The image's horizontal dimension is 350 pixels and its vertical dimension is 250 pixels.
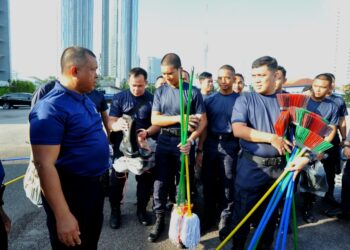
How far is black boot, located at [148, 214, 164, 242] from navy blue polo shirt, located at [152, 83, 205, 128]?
1.00 meters

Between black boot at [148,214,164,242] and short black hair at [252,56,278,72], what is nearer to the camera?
short black hair at [252,56,278,72]

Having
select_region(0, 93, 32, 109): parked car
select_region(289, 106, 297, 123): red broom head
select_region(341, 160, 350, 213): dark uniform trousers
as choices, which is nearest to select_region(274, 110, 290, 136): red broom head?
select_region(289, 106, 297, 123): red broom head

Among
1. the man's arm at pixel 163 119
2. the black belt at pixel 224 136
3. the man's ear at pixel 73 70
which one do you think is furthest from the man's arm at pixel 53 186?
the black belt at pixel 224 136

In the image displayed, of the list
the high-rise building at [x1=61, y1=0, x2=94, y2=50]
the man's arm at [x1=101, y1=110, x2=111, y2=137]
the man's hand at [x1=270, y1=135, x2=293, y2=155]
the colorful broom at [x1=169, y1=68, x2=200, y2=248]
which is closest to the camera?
the man's hand at [x1=270, y1=135, x2=293, y2=155]

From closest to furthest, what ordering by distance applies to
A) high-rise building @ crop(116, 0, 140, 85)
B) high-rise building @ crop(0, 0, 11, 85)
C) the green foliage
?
1. the green foliage
2. high-rise building @ crop(0, 0, 11, 85)
3. high-rise building @ crop(116, 0, 140, 85)

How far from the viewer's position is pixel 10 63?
4203cm

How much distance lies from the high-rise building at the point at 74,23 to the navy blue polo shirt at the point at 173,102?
5466cm

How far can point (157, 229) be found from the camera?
2.85 meters

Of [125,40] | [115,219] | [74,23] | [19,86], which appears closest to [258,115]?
[115,219]

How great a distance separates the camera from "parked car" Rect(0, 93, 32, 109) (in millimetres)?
20906

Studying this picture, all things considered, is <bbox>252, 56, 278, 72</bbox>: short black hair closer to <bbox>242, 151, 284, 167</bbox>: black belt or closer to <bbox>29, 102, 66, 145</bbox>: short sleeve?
<bbox>242, 151, 284, 167</bbox>: black belt

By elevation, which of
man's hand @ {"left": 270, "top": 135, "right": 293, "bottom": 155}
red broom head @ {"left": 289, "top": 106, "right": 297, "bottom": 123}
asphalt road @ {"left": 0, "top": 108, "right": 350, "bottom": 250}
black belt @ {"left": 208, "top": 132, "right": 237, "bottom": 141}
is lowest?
asphalt road @ {"left": 0, "top": 108, "right": 350, "bottom": 250}

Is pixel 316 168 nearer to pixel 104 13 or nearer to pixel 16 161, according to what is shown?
pixel 16 161

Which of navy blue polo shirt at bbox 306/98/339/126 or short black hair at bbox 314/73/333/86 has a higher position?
short black hair at bbox 314/73/333/86
